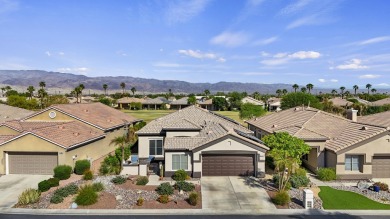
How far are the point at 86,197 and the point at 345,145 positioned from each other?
22.4m

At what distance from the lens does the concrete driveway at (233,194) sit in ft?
69.5

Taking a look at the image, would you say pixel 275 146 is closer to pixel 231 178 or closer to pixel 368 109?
pixel 231 178

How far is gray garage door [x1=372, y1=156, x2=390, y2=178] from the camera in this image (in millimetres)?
28109

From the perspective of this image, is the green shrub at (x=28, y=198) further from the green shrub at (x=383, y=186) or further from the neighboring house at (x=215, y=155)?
the green shrub at (x=383, y=186)

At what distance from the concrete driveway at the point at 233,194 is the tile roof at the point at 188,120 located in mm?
8878

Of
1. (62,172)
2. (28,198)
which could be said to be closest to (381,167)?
(62,172)

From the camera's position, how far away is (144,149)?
3300cm

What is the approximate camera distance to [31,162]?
95.5ft

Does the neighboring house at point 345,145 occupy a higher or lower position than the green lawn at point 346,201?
higher

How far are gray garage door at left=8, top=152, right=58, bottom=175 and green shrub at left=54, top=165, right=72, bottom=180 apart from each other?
230 centimetres

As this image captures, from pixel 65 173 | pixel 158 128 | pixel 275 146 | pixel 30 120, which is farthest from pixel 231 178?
pixel 30 120

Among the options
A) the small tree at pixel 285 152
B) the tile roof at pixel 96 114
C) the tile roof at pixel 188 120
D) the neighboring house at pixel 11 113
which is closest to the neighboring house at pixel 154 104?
the tile roof at pixel 96 114

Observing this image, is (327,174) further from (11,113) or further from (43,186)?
(11,113)

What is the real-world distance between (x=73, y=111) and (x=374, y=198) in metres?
34.6
